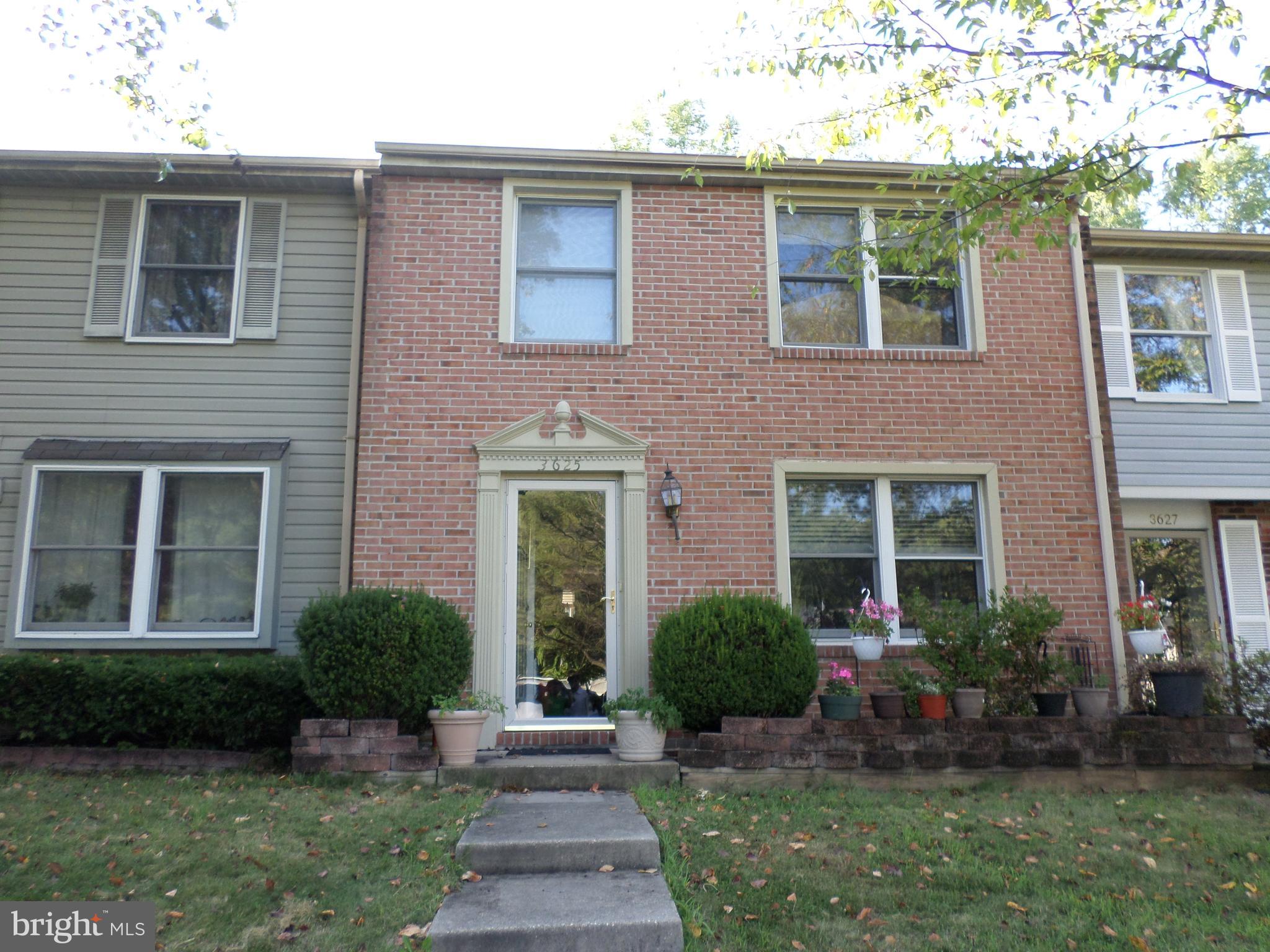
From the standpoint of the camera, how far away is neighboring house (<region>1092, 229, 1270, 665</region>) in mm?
10352

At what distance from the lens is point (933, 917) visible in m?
4.18

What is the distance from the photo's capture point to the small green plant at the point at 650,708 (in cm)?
656

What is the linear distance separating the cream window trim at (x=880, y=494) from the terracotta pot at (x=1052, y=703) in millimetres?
1120

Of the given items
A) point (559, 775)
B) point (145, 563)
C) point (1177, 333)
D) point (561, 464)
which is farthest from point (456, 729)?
point (1177, 333)

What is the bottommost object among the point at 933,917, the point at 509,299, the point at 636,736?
the point at 933,917

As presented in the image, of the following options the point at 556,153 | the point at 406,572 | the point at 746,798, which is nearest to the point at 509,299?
the point at 556,153

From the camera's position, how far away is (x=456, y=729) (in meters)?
6.42

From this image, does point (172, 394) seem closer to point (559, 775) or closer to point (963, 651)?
point (559, 775)

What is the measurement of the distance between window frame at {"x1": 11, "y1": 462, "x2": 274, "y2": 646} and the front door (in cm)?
226

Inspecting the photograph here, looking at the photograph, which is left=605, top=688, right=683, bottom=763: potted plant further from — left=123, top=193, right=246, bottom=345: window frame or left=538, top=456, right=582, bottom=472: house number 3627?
left=123, top=193, right=246, bottom=345: window frame

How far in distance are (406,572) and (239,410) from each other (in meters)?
2.40

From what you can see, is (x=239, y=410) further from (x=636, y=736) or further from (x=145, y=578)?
(x=636, y=736)

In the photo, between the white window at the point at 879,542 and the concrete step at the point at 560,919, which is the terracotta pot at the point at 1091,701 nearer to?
the white window at the point at 879,542

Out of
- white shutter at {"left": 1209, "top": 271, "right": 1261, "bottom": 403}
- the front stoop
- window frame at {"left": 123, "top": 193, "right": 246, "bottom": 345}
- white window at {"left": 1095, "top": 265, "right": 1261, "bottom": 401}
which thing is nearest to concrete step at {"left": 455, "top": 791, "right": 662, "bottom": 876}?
the front stoop
